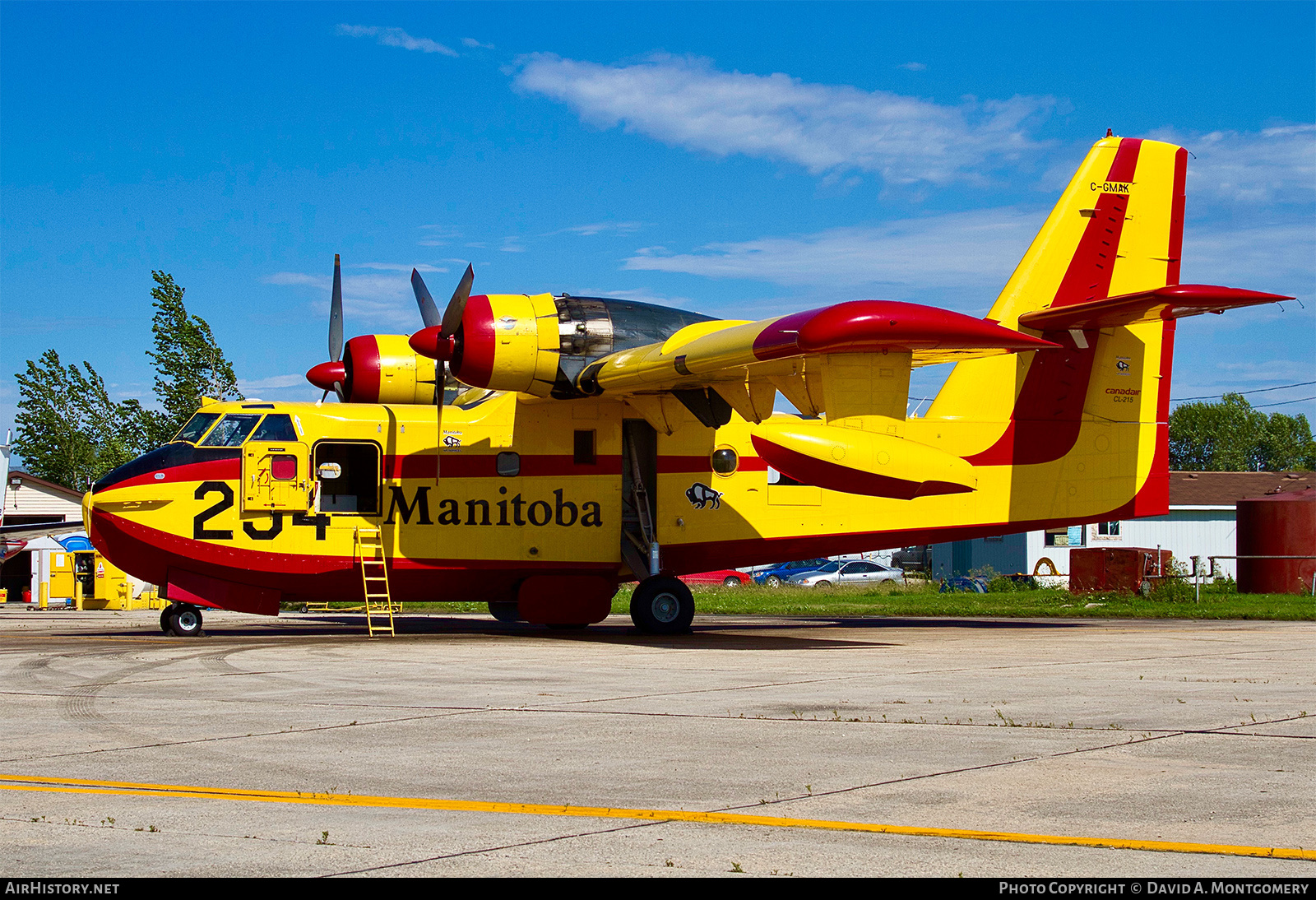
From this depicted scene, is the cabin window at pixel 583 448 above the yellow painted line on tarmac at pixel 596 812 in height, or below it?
above

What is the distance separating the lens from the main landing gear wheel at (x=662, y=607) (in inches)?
770

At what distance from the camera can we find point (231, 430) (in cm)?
1906

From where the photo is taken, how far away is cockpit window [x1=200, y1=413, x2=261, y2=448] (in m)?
19.0

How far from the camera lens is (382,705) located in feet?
34.3

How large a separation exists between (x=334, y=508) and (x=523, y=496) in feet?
9.84

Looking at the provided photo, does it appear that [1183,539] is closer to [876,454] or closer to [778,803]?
[876,454]

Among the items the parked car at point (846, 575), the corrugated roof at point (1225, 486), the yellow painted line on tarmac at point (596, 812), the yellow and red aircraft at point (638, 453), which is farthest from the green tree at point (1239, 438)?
the yellow painted line on tarmac at point (596, 812)

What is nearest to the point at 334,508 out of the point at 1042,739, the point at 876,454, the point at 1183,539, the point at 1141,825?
the point at 876,454

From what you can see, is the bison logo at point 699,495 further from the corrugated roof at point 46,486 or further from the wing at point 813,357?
the corrugated roof at point 46,486

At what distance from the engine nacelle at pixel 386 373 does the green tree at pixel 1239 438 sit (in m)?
122

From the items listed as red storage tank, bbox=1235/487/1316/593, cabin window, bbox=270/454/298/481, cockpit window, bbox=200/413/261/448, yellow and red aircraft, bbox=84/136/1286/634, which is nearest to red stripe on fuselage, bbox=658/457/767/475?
yellow and red aircraft, bbox=84/136/1286/634

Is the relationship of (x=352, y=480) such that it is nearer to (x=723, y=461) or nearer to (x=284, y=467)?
(x=284, y=467)

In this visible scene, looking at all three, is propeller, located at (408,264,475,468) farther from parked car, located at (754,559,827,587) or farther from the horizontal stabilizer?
parked car, located at (754,559,827,587)

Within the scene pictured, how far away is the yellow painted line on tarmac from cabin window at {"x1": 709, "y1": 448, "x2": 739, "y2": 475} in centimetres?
1400
